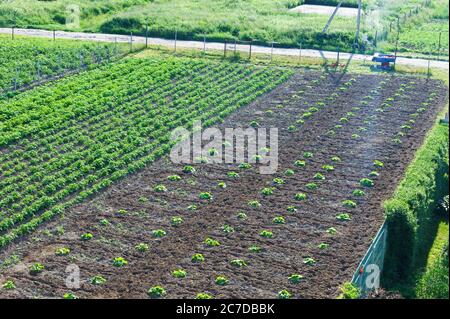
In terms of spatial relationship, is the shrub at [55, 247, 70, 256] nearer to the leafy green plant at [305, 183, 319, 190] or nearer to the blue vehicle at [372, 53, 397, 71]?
the leafy green plant at [305, 183, 319, 190]

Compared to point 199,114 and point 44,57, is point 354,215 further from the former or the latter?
point 44,57

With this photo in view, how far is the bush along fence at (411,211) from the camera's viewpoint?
25.5 metres

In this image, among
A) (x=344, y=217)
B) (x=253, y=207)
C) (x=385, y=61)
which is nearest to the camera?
(x=344, y=217)

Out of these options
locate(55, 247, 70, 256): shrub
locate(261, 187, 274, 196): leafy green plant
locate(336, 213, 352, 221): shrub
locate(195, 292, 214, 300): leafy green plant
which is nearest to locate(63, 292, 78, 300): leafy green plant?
locate(55, 247, 70, 256): shrub

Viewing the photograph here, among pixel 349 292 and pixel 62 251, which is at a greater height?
pixel 349 292

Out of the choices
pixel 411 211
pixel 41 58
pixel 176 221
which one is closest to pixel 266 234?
pixel 176 221

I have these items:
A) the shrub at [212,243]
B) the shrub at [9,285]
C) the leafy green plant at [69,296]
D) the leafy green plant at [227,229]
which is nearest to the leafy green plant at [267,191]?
the leafy green plant at [227,229]

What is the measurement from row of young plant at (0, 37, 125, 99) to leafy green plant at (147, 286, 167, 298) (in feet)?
58.3

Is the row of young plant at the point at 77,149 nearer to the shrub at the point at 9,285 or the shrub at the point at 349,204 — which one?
the shrub at the point at 9,285

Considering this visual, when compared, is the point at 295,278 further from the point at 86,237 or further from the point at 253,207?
the point at 86,237

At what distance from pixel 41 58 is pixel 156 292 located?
23.1 meters

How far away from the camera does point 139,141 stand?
33250 millimetres

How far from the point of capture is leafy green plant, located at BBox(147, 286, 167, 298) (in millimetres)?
22594

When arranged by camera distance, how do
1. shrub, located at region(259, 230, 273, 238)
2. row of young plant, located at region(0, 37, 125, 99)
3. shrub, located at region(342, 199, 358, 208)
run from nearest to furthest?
1. shrub, located at region(259, 230, 273, 238)
2. shrub, located at region(342, 199, 358, 208)
3. row of young plant, located at region(0, 37, 125, 99)
